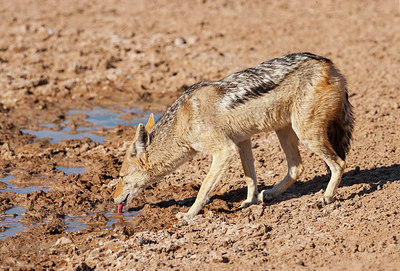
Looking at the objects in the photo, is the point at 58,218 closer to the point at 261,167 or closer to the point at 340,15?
the point at 261,167

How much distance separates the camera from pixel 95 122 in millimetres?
11664

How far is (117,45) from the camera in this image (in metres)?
15.5

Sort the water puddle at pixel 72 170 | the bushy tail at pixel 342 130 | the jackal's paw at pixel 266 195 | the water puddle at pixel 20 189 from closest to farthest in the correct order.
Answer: the bushy tail at pixel 342 130
the jackal's paw at pixel 266 195
the water puddle at pixel 20 189
the water puddle at pixel 72 170

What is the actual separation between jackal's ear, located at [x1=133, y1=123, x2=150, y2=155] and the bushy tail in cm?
248

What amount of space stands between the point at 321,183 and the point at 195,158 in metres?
2.43

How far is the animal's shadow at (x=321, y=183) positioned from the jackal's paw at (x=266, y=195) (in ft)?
0.21

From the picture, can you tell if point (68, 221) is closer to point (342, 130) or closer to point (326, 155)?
point (326, 155)

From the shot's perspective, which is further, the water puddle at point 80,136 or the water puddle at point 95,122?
the water puddle at point 95,122

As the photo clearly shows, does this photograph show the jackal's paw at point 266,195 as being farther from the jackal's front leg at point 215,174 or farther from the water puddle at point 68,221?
the water puddle at point 68,221

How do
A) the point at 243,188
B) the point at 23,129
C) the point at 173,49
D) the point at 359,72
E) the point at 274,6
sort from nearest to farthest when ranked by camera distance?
the point at 243,188 < the point at 23,129 < the point at 359,72 < the point at 173,49 < the point at 274,6

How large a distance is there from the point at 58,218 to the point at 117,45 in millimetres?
8646

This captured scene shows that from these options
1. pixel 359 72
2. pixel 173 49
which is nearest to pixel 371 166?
pixel 359 72

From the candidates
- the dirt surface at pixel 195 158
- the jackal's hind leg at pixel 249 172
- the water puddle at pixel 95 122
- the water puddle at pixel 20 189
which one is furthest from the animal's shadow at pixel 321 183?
the water puddle at pixel 95 122

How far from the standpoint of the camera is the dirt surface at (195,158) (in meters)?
6.40
